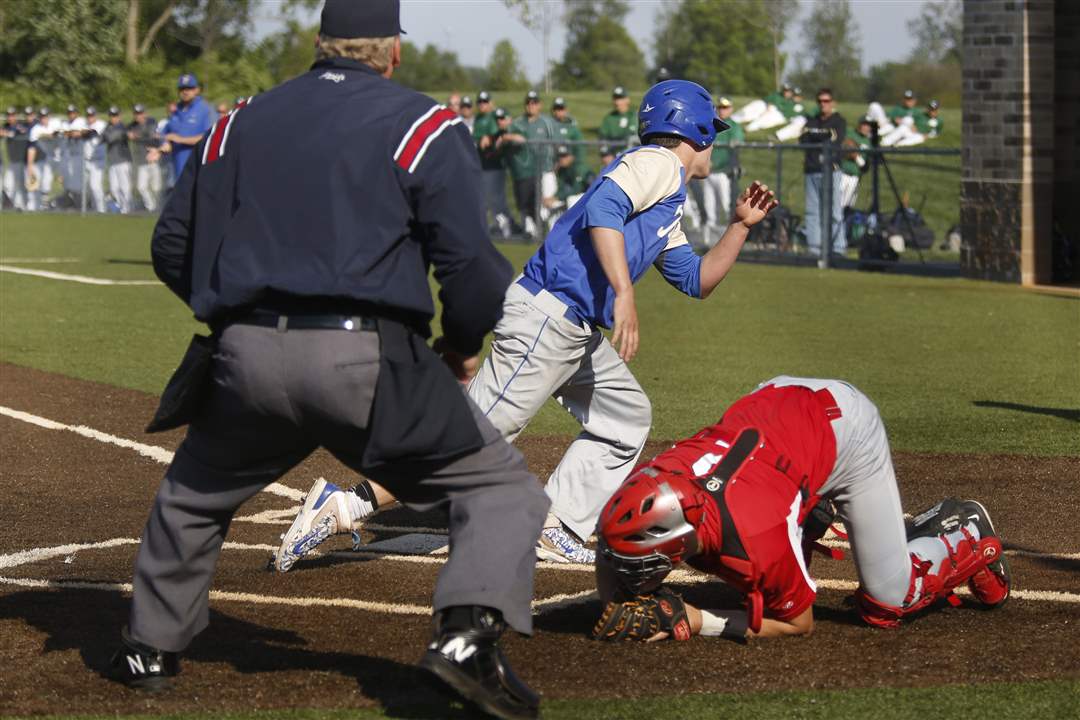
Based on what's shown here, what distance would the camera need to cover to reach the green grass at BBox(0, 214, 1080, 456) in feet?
34.5

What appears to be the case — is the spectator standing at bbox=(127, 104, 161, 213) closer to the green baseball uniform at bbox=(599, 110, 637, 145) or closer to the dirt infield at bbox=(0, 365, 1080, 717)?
the green baseball uniform at bbox=(599, 110, 637, 145)

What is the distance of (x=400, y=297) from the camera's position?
4320mm

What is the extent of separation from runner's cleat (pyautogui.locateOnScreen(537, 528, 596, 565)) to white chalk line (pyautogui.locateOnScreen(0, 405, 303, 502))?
5.81 feet

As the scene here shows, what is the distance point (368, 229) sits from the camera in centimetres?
428

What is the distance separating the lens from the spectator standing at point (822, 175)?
22.8m

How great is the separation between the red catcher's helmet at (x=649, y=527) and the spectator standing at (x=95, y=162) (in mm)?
31982

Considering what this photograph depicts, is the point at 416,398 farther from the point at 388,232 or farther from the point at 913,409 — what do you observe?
the point at 913,409

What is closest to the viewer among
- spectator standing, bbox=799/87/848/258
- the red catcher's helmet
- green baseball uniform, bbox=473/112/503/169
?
the red catcher's helmet

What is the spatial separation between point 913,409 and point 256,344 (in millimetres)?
7214

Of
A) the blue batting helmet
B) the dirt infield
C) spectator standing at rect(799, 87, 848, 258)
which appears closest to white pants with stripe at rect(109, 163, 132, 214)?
spectator standing at rect(799, 87, 848, 258)

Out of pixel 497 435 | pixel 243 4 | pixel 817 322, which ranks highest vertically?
pixel 243 4

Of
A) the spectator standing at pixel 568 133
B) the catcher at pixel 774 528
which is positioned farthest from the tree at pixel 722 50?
the catcher at pixel 774 528

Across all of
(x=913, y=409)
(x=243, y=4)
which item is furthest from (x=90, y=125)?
(x=243, y=4)

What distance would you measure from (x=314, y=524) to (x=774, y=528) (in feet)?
7.00
